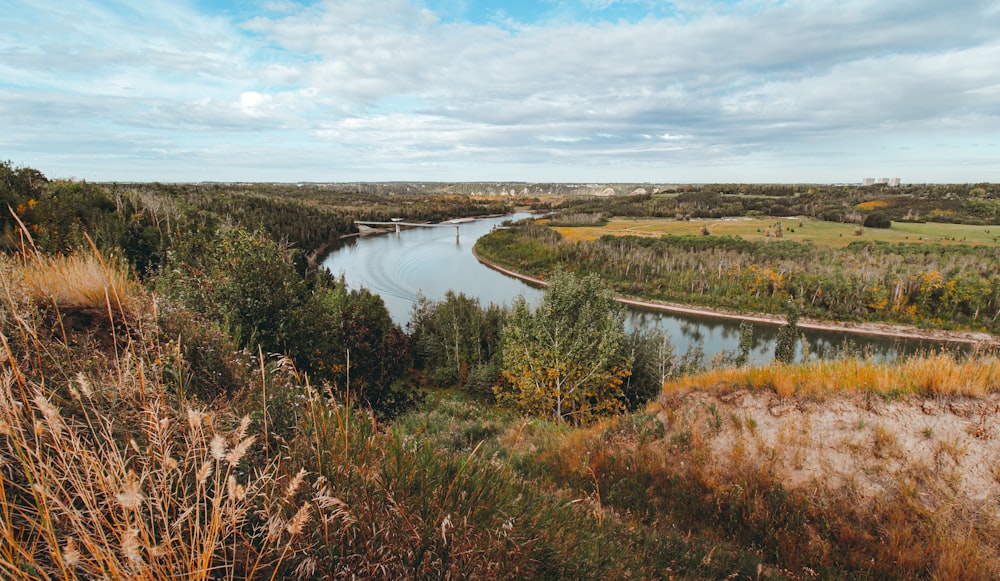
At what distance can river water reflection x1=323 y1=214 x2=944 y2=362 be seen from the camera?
138ft

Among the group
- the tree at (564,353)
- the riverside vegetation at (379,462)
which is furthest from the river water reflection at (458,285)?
the riverside vegetation at (379,462)

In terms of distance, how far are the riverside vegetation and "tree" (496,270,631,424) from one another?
804 cm

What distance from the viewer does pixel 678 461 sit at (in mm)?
6867

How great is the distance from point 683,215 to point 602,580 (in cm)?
14678

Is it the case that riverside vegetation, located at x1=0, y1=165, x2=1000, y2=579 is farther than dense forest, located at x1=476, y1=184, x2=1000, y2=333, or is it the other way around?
dense forest, located at x1=476, y1=184, x2=1000, y2=333

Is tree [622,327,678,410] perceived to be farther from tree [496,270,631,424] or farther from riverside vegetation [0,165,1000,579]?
riverside vegetation [0,165,1000,579]

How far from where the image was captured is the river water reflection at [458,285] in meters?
42.1

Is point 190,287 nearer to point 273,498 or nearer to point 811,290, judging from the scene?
point 273,498

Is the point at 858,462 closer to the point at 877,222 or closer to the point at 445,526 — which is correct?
the point at 445,526

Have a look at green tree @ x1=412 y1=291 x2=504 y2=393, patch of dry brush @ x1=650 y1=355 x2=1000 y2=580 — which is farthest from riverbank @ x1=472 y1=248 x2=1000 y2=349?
patch of dry brush @ x1=650 y1=355 x2=1000 y2=580

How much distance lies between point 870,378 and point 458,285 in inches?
2257

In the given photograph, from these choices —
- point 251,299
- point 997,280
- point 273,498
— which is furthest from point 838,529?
point 997,280

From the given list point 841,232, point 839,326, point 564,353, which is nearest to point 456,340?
point 564,353

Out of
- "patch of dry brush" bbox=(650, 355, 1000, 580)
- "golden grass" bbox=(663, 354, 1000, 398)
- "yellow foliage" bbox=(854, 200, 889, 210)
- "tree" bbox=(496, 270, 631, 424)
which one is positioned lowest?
"tree" bbox=(496, 270, 631, 424)
